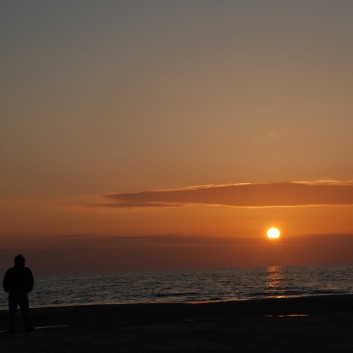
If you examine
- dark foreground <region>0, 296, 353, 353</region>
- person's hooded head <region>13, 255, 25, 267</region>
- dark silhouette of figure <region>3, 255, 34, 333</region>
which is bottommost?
dark foreground <region>0, 296, 353, 353</region>

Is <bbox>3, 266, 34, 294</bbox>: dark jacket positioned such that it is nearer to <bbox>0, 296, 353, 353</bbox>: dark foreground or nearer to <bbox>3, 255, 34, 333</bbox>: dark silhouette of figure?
<bbox>3, 255, 34, 333</bbox>: dark silhouette of figure

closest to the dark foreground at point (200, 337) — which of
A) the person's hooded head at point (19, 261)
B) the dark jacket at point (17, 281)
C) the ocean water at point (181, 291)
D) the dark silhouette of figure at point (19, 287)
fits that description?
the dark silhouette of figure at point (19, 287)

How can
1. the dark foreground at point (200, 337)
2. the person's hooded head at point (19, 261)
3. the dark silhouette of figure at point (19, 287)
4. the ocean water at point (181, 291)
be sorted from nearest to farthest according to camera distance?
the dark foreground at point (200, 337), the dark silhouette of figure at point (19, 287), the person's hooded head at point (19, 261), the ocean water at point (181, 291)

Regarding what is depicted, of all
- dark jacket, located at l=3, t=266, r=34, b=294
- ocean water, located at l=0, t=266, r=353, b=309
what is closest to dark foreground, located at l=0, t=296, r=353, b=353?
dark jacket, located at l=3, t=266, r=34, b=294

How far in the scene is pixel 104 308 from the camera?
31656mm

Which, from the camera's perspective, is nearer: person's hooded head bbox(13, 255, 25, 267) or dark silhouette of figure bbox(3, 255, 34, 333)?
dark silhouette of figure bbox(3, 255, 34, 333)

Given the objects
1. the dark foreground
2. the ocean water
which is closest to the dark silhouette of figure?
the dark foreground

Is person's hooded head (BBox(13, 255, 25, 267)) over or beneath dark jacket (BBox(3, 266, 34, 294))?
over

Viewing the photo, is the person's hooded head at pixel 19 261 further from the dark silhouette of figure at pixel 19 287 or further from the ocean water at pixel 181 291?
the ocean water at pixel 181 291

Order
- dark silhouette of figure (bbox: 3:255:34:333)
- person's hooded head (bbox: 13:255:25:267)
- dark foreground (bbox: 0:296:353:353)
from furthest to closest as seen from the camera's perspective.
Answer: person's hooded head (bbox: 13:255:25:267) < dark silhouette of figure (bbox: 3:255:34:333) < dark foreground (bbox: 0:296:353:353)

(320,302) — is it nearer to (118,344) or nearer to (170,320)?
(170,320)

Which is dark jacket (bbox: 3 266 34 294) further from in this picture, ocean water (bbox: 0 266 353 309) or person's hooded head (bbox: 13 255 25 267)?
ocean water (bbox: 0 266 353 309)

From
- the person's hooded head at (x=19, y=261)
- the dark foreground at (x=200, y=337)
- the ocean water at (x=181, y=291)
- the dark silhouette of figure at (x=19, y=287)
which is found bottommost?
the ocean water at (x=181, y=291)

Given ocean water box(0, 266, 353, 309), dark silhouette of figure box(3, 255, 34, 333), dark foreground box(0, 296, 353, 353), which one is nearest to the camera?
dark foreground box(0, 296, 353, 353)
